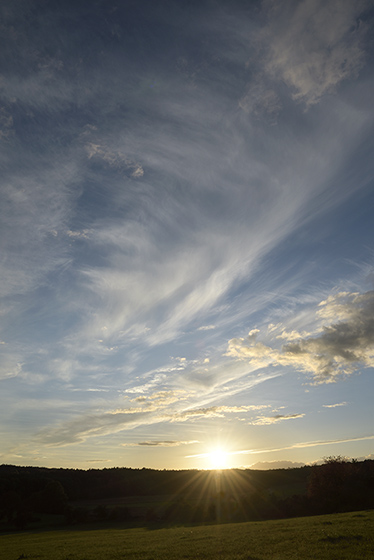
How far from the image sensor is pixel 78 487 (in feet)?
524

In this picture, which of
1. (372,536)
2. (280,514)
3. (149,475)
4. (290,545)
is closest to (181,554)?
(290,545)

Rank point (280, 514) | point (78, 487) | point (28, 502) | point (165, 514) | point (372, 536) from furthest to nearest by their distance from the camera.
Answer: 1. point (78, 487)
2. point (28, 502)
3. point (165, 514)
4. point (280, 514)
5. point (372, 536)

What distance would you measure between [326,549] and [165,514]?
8777 cm

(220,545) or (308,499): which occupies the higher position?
(220,545)

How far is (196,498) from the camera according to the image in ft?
394

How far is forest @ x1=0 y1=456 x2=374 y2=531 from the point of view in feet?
272

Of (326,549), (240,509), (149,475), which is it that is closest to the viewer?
(326,549)

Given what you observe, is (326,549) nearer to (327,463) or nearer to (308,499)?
(308,499)

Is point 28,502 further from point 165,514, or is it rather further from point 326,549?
point 326,549

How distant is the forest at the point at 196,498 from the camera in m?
82.9

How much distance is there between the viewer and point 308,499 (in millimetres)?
90562

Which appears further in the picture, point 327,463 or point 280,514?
point 327,463

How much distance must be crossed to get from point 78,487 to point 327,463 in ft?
396

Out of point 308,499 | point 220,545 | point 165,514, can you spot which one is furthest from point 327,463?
point 220,545
